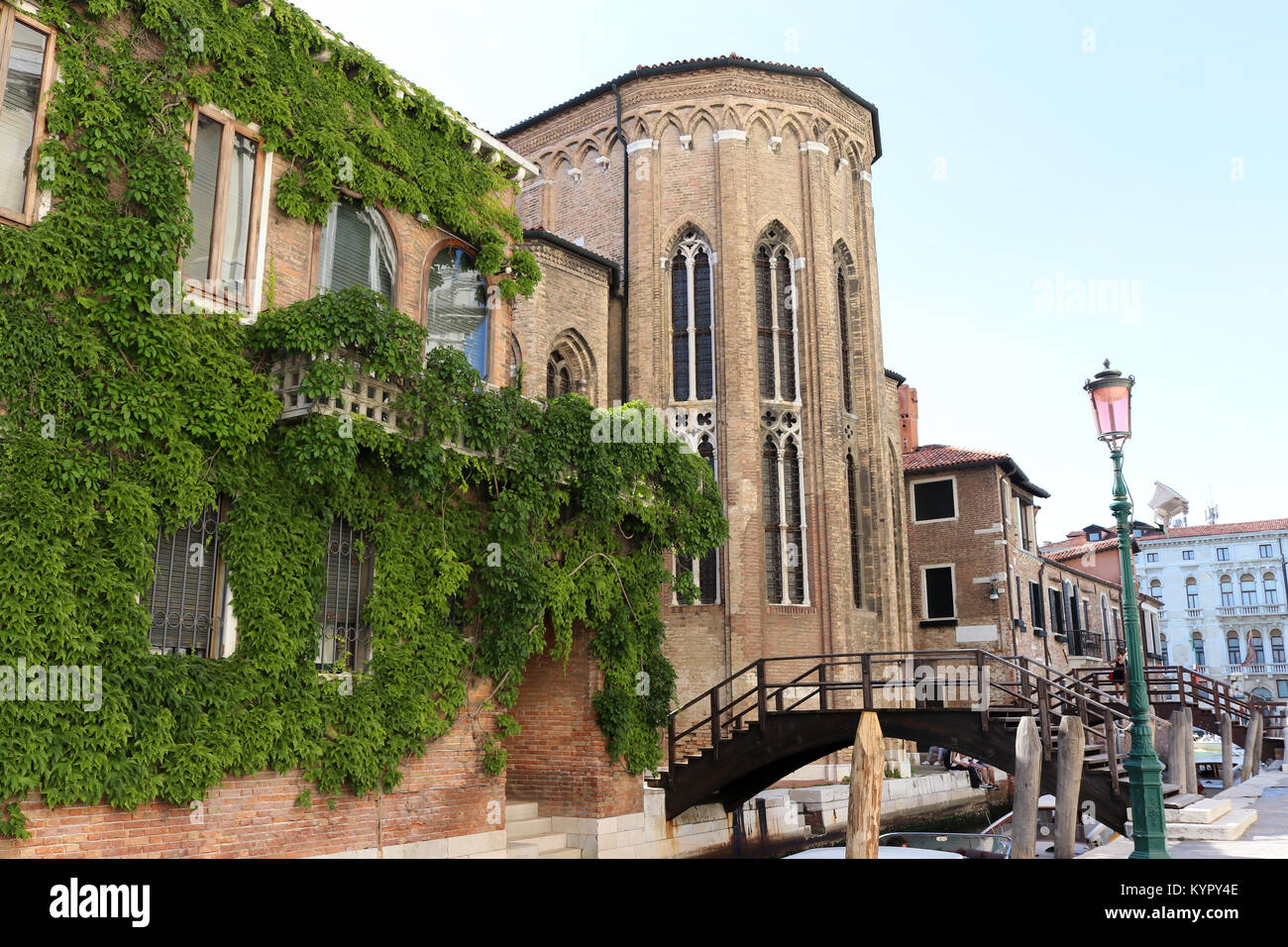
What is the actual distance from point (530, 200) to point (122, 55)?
652 inches

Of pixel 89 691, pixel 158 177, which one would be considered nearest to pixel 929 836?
pixel 89 691

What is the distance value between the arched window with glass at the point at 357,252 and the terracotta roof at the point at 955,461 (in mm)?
22723

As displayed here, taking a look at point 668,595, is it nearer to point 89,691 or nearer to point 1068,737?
point 1068,737

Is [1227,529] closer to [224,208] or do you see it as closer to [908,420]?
[908,420]

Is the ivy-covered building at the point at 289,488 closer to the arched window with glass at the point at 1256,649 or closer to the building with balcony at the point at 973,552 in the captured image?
the building with balcony at the point at 973,552

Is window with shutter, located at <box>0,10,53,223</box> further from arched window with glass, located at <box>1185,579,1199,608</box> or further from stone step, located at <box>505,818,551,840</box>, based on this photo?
arched window with glass, located at <box>1185,579,1199,608</box>

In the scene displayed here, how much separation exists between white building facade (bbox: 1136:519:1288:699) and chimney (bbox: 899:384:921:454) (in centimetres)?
4236

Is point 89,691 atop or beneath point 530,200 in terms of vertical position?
beneath

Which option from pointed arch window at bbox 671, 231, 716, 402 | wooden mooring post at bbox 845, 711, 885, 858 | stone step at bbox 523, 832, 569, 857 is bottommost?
stone step at bbox 523, 832, 569, 857

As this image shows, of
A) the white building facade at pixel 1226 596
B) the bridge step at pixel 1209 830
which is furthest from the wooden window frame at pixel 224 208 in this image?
the white building facade at pixel 1226 596

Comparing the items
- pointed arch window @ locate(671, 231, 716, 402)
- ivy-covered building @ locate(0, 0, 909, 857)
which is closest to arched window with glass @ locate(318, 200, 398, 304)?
ivy-covered building @ locate(0, 0, 909, 857)

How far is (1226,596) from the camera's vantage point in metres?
73.3

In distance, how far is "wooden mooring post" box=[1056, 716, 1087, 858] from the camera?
11.7 meters

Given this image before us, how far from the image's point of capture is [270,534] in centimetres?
1028
